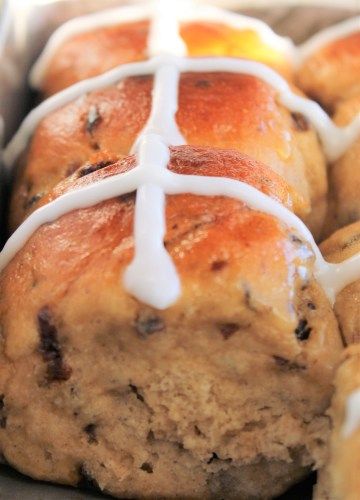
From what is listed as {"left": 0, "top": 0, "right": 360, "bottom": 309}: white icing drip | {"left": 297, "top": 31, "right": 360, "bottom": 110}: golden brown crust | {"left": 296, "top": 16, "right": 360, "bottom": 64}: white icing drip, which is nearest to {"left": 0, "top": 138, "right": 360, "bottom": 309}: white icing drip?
{"left": 0, "top": 0, "right": 360, "bottom": 309}: white icing drip

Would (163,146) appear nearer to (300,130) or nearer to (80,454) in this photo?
(300,130)

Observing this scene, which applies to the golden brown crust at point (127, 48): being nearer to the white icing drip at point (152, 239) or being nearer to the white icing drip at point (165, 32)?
the white icing drip at point (165, 32)

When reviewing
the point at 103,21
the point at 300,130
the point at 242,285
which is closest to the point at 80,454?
the point at 242,285

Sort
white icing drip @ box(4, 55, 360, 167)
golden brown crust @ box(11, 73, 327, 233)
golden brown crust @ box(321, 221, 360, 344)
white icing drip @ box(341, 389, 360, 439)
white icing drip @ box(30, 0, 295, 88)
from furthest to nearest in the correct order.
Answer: white icing drip @ box(30, 0, 295, 88) < white icing drip @ box(4, 55, 360, 167) < golden brown crust @ box(11, 73, 327, 233) < golden brown crust @ box(321, 221, 360, 344) < white icing drip @ box(341, 389, 360, 439)

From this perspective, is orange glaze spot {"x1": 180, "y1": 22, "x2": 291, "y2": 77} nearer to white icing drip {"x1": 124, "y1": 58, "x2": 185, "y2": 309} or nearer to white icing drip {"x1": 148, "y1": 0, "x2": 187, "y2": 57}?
white icing drip {"x1": 148, "y1": 0, "x2": 187, "y2": 57}

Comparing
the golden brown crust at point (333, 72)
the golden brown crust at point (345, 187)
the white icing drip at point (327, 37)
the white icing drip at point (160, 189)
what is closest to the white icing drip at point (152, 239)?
the white icing drip at point (160, 189)

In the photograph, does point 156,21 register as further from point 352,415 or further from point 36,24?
point 352,415
